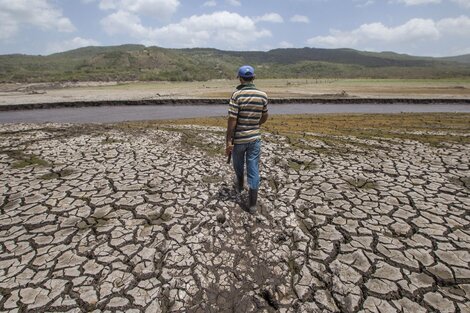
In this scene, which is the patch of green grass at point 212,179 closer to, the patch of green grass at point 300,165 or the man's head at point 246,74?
the patch of green grass at point 300,165

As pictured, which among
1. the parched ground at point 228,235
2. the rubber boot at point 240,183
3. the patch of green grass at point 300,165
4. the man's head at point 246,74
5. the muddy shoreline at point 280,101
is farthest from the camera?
the muddy shoreline at point 280,101

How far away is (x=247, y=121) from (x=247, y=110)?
185 mm

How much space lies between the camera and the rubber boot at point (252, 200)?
5060mm

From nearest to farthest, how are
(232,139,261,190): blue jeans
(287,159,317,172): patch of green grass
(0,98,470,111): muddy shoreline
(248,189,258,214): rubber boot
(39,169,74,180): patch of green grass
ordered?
(232,139,261,190): blue jeans → (248,189,258,214): rubber boot → (39,169,74,180): patch of green grass → (287,159,317,172): patch of green grass → (0,98,470,111): muddy shoreline

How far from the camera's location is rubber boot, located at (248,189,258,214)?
5.06m

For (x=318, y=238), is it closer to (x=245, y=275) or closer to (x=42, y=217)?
(x=245, y=275)

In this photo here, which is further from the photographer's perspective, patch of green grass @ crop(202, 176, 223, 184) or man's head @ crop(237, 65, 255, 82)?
patch of green grass @ crop(202, 176, 223, 184)

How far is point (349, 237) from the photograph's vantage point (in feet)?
15.1

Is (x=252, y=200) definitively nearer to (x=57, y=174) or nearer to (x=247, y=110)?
(x=247, y=110)

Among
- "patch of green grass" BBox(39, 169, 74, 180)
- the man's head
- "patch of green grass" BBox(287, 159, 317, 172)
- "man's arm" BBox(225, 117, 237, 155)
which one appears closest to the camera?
the man's head

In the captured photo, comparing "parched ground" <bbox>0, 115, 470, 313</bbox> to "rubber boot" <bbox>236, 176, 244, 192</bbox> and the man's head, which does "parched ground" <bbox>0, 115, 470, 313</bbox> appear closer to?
"rubber boot" <bbox>236, 176, 244, 192</bbox>

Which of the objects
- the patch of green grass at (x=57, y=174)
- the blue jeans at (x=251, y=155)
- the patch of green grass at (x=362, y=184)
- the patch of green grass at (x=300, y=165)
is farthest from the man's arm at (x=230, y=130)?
the patch of green grass at (x=57, y=174)

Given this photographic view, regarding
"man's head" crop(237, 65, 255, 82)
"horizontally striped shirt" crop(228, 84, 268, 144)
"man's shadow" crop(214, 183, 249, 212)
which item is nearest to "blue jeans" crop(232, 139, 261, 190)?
"horizontally striped shirt" crop(228, 84, 268, 144)

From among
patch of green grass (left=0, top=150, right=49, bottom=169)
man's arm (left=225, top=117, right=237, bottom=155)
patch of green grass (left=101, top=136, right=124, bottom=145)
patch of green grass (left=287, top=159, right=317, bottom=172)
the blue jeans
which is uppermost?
man's arm (left=225, top=117, right=237, bottom=155)
